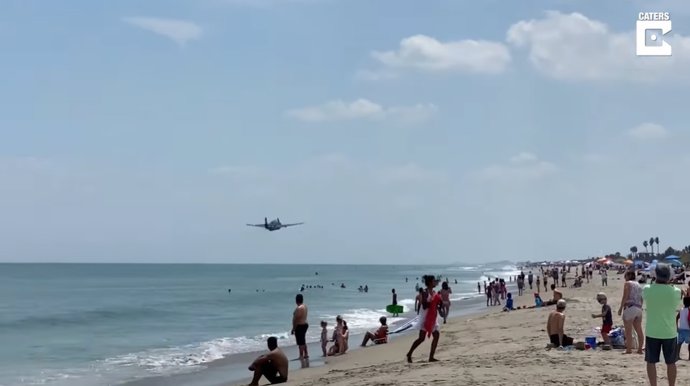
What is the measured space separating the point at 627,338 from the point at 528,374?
9.88 feet

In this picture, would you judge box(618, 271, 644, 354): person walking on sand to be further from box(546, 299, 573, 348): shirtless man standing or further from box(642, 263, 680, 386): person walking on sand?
box(642, 263, 680, 386): person walking on sand

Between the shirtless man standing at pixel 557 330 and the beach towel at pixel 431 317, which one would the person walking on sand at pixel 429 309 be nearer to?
the beach towel at pixel 431 317

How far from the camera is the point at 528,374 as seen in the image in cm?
964

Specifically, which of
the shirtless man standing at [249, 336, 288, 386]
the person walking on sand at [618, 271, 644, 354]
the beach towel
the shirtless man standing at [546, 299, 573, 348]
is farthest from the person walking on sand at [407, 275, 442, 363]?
the person walking on sand at [618, 271, 644, 354]

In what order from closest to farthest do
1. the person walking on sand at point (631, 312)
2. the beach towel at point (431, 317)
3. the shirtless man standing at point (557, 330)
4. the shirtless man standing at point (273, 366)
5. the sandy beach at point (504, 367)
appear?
the sandy beach at point (504, 367) < the person walking on sand at point (631, 312) < the beach towel at point (431, 317) < the shirtless man standing at point (557, 330) < the shirtless man standing at point (273, 366)

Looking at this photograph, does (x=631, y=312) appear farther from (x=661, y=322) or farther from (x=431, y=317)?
(x=661, y=322)

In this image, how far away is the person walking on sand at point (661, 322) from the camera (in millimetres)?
7766

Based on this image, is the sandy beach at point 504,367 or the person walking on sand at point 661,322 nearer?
the person walking on sand at point 661,322

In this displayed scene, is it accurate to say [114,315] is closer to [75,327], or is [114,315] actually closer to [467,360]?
[75,327]

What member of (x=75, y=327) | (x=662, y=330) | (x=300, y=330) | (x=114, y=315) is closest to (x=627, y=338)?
(x=662, y=330)

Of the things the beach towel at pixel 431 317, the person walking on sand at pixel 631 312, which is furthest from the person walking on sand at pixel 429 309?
the person walking on sand at pixel 631 312

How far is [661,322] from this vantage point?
7.76 meters

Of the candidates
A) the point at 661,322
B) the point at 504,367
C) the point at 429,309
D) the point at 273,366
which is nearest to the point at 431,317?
the point at 429,309

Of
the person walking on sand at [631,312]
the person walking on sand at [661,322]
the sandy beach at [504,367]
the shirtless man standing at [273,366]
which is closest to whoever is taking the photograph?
the person walking on sand at [661,322]
